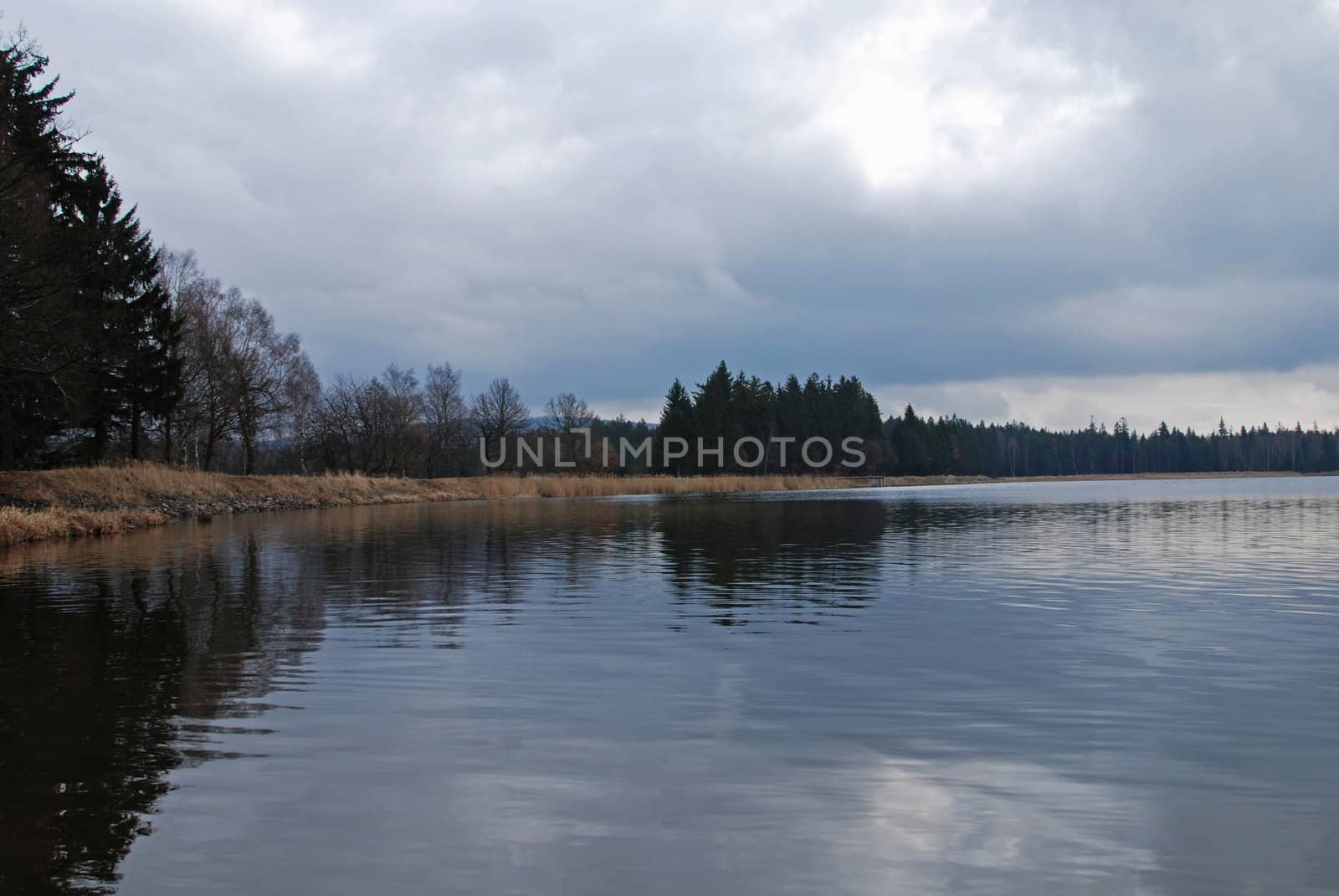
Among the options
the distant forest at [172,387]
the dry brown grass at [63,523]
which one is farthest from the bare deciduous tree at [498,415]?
→ the dry brown grass at [63,523]

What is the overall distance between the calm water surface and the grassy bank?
594 inches

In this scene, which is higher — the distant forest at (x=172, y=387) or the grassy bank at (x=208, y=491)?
the distant forest at (x=172, y=387)

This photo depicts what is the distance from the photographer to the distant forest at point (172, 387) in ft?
82.2

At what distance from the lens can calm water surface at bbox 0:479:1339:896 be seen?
474cm

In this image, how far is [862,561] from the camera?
64.3 feet

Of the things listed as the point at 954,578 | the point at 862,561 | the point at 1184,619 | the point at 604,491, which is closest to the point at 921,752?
the point at 1184,619

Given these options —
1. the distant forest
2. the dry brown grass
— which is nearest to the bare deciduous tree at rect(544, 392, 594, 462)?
the distant forest

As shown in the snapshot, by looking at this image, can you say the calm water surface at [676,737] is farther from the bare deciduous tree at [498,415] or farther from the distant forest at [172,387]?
the bare deciduous tree at [498,415]

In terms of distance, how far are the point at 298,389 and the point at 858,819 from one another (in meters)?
71.1

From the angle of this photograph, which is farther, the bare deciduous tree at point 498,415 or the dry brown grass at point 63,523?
the bare deciduous tree at point 498,415

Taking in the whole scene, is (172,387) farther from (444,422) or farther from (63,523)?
(444,422)

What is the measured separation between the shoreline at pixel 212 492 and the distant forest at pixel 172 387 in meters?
2.92

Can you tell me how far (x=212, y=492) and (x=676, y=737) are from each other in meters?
45.2

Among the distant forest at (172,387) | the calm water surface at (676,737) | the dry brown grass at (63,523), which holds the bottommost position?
the calm water surface at (676,737)
